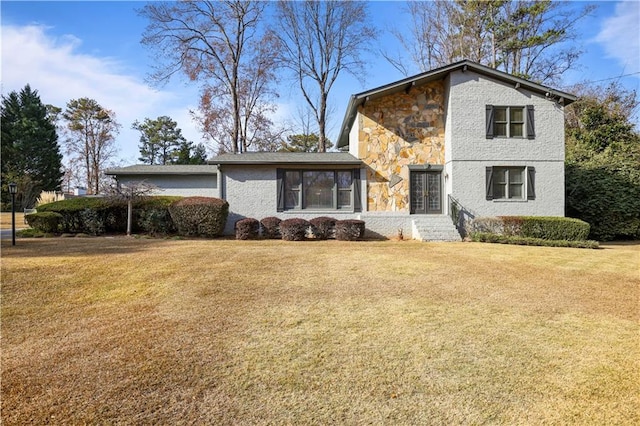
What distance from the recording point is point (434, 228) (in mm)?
12656

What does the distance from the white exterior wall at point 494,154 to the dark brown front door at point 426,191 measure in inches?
31.2

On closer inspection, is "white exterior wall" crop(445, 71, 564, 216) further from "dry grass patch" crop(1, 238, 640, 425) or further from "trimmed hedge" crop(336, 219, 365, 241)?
"dry grass patch" crop(1, 238, 640, 425)

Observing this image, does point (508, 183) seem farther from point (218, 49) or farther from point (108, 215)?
point (218, 49)

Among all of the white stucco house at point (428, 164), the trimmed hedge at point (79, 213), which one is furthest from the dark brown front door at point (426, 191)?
the trimmed hedge at point (79, 213)

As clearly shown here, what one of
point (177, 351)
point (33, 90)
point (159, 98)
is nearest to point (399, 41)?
point (159, 98)

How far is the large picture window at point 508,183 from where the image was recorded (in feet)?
44.0

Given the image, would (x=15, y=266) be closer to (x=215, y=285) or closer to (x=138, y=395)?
(x=215, y=285)

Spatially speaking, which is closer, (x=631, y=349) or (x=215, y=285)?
(x=631, y=349)

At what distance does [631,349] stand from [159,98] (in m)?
25.1

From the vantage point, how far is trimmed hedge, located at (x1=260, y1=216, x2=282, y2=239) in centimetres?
1262

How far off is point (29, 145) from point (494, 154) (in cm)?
3986

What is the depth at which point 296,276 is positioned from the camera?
6312mm

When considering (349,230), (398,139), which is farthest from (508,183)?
(349,230)

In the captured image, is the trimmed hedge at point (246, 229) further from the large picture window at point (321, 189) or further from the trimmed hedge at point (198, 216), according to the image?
the large picture window at point (321, 189)
